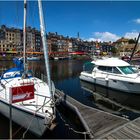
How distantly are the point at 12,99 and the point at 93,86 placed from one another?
15.0 meters

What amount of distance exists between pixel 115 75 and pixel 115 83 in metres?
0.82

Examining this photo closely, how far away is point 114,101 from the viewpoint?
16172 millimetres

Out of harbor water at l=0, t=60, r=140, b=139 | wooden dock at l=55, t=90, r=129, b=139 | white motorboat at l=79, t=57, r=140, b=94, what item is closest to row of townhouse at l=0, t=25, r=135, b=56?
white motorboat at l=79, t=57, r=140, b=94

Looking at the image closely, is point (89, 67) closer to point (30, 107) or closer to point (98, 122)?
point (98, 122)

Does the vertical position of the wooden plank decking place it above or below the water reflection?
above

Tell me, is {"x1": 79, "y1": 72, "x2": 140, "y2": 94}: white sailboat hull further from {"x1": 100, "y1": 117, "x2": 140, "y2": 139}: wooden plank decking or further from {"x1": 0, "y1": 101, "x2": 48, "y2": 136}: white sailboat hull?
{"x1": 0, "y1": 101, "x2": 48, "y2": 136}: white sailboat hull

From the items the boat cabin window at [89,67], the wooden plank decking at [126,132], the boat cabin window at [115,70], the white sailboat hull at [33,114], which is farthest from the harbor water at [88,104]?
the boat cabin window at [115,70]

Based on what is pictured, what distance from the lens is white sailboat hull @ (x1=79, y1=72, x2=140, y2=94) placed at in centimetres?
1678

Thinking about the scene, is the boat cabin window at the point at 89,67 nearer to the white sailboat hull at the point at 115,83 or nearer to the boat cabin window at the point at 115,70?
the white sailboat hull at the point at 115,83

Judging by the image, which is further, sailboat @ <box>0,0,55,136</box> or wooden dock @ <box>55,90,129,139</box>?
wooden dock @ <box>55,90,129,139</box>

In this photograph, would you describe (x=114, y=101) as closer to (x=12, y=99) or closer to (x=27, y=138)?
(x=27, y=138)

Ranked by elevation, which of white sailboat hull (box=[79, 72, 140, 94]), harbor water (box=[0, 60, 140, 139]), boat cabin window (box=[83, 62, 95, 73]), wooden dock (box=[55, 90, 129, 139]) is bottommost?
harbor water (box=[0, 60, 140, 139])

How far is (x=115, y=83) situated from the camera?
18234mm

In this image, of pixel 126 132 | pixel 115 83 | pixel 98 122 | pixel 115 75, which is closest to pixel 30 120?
pixel 98 122
